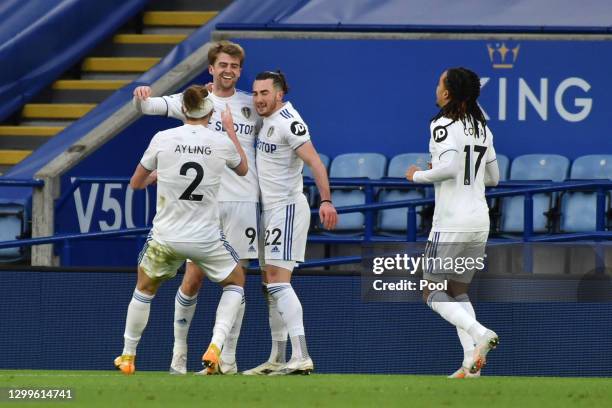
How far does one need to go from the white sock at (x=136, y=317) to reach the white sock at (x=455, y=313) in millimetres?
1697

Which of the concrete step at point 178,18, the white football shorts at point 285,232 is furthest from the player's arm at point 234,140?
the concrete step at point 178,18

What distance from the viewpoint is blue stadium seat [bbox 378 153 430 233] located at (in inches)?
579

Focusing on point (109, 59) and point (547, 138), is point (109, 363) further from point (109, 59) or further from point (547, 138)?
point (109, 59)

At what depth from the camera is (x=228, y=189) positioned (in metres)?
11.4

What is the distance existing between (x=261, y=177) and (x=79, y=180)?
3.05m

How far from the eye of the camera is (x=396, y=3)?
16.5 metres

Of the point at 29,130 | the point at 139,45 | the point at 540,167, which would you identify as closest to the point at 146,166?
the point at 540,167

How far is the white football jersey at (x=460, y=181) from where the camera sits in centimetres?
1084

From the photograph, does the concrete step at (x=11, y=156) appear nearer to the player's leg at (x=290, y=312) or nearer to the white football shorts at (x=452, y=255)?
the player's leg at (x=290, y=312)

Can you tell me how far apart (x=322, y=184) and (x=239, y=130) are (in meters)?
0.67

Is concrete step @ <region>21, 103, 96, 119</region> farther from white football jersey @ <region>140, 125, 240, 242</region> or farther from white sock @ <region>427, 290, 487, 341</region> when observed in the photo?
white sock @ <region>427, 290, 487, 341</region>

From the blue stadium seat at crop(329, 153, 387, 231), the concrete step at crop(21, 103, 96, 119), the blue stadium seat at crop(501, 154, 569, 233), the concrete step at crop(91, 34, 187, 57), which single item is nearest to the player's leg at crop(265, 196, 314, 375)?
the blue stadium seat at crop(501, 154, 569, 233)

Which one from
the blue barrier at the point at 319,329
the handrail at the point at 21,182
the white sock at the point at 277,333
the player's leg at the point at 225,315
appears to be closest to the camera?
the player's leg at the point at 225,315

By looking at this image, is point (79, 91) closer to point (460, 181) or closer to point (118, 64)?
point (118, 64)
